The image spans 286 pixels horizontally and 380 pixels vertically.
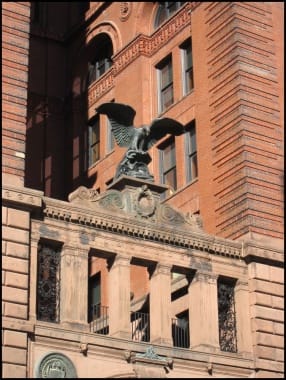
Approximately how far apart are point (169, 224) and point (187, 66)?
1244 cm

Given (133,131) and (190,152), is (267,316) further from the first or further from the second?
(190,152)

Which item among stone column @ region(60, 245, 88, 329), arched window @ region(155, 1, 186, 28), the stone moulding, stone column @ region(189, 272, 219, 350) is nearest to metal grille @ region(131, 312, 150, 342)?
stone column @ region(189, 272, 219, 350)

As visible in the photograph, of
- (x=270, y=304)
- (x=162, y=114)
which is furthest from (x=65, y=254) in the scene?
(x=162, y=114)

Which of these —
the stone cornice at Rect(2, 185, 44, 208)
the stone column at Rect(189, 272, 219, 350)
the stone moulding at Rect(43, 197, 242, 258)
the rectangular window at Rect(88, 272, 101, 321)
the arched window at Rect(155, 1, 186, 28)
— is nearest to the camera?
the stone cornice at Rect(2, 185, 44, 208)

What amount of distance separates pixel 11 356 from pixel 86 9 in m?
31.4

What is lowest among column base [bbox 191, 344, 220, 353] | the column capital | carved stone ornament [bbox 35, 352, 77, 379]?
carved stone ornament [bbox 35, 352, 77, 379]

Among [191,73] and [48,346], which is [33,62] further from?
[48,346]

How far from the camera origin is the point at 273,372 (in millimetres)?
34781

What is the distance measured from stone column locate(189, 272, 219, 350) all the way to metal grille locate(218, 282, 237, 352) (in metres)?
0.80

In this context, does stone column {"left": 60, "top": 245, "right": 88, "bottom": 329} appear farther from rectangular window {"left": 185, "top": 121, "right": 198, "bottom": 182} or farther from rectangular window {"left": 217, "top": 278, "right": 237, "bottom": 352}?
rectangular window {"left": 185, "top": 121, "right": 198, "bottom": 182}

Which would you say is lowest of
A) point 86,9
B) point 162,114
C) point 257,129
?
point 257,129

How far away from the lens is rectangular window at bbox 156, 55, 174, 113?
154ft

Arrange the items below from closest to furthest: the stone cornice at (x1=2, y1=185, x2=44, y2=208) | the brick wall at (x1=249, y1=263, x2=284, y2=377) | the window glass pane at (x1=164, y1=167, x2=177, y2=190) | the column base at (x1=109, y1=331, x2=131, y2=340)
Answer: the stone cornice at (x1=2, y1=185, x2=44, y2=208) → the column base at (x1=109, y1=331, x2=131, y2=340) → the brick wall at (x1=249, y1=263, x2=284, y2=377) → the window glass pane at (x1=164, y1=167, x2=177, y2=190)

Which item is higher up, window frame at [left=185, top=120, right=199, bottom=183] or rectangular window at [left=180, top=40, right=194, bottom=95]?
rectangular window at [left=180, top=40, right=194, bottom=95]
